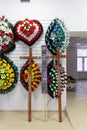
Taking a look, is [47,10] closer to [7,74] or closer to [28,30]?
[28,30]

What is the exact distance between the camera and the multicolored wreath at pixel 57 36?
5012 mm

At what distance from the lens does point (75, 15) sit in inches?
215

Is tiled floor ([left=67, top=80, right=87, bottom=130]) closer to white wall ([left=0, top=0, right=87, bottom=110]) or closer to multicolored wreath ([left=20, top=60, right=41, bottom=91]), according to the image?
multicolored wreath ([left=20, top=60, right=41, bottom=91])

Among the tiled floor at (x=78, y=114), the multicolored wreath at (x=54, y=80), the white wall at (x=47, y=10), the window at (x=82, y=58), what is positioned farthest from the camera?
the window at (x=82, y=58)

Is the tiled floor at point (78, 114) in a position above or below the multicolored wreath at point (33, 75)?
below

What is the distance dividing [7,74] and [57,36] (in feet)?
4.54

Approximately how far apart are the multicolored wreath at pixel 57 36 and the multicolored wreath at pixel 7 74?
39.0 inches

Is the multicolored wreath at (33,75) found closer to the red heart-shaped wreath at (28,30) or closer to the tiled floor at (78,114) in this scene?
the red heart-shaped wreath at (28,30)

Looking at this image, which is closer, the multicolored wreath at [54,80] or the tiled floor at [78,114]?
the tiled floor at [78,114]

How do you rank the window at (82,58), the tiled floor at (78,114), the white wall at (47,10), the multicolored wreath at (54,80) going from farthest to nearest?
the window at (82,58) → the white wall at (47,10) → the multicolored wreath at (54,80) → the tiled floor at (78,114)

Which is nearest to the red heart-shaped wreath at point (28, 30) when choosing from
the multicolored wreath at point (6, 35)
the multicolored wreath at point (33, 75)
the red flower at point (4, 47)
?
the multicolored wreath at point (6, 35)

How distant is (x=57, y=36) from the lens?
503 centimetres

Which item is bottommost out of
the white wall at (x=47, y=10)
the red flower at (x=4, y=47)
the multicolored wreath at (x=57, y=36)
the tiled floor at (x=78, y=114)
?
the tiled floor at (x=78, y=114)

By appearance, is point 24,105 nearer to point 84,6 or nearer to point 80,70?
point 84,6
